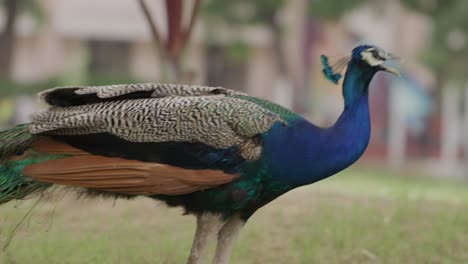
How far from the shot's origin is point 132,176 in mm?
3729

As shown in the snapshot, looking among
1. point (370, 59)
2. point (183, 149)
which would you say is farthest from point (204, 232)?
point (370, 59)

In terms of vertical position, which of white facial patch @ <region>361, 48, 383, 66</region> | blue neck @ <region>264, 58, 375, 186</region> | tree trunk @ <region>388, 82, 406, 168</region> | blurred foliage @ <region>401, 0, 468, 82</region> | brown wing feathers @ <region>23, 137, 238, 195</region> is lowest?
tree trunk @ <region>388, 82, 406, 168</region>

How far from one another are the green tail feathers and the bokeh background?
0.19 meters

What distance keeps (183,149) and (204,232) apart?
16.1 inches

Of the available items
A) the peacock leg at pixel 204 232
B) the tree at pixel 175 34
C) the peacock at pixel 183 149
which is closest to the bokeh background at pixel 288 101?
the tree at pixel 175 34

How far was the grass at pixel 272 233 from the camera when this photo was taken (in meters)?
4.97

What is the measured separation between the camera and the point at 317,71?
2186 centimetres

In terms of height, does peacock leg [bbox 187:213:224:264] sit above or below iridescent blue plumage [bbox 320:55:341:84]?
below

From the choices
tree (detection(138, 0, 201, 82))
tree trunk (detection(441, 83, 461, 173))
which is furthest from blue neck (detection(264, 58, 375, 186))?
tree trunk (detection(441, 83, 461, 173))

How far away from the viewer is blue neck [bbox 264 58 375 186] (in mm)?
3762

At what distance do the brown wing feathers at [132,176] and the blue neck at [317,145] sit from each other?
0.70ft

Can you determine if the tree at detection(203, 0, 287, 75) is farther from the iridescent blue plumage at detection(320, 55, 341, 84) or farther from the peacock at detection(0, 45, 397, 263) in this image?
the peacock at detection(0, 45, 397, 263)

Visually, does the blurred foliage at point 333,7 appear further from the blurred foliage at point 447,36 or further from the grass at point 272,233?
the grass at point 272,233

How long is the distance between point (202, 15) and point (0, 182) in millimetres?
14613
